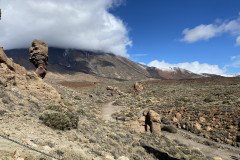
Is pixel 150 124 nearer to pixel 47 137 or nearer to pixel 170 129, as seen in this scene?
pixel 170 129

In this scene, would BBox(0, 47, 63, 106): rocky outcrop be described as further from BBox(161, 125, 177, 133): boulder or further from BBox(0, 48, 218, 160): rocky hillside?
BBox(161, 125, 177, 133): boulder

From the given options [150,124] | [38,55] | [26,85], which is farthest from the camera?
[38,55]

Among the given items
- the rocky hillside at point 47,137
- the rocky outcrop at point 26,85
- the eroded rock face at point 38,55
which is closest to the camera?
the rocky hillside at point 47,137

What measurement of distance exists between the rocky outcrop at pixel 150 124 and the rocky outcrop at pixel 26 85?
977 centimetres

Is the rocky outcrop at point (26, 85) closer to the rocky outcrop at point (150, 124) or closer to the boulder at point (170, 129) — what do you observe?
the rocky outcrop at point (150, 124)

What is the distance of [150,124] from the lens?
1686 cm

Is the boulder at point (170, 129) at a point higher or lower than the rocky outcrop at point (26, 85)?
lower

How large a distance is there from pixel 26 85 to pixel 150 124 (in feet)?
46.6

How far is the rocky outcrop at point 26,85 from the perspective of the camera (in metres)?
12.4

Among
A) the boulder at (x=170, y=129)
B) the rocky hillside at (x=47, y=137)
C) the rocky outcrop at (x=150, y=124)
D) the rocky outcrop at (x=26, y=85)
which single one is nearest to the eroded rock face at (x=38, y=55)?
the rocky outcrop at (x=26, y=85)

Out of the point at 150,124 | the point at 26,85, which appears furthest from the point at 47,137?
the point at 150,124

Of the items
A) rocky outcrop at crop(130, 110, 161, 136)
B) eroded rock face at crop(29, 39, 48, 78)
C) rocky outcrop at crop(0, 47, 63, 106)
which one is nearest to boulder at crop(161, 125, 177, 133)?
rocky outcrop at crop(130, 110, 161, 136)

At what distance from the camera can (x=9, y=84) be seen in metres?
12.6

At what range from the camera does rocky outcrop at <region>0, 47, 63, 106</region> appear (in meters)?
12.4
